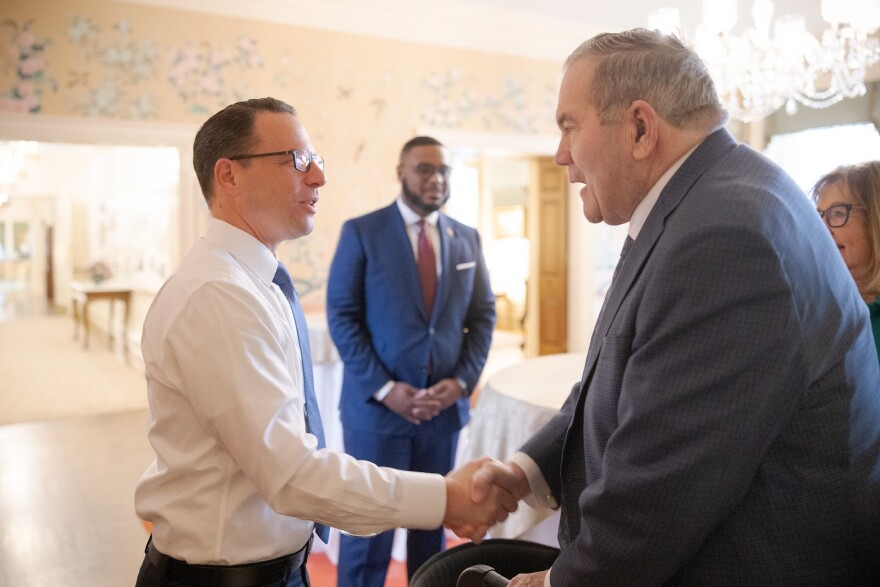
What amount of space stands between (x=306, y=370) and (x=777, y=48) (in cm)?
355

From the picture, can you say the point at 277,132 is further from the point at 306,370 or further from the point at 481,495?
the point at 481,495

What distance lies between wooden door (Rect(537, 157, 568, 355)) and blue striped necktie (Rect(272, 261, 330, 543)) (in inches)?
204

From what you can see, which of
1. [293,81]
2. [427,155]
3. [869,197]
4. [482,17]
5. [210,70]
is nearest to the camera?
[869,197]

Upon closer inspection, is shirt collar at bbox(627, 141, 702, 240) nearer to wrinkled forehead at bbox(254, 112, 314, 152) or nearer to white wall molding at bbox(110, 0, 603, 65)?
wrinkled forehead at bbox(254, 112, 314, 152)

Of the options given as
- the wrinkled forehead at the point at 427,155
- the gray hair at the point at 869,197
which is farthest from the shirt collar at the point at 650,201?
the wrinkled forehead at the point at 427,155

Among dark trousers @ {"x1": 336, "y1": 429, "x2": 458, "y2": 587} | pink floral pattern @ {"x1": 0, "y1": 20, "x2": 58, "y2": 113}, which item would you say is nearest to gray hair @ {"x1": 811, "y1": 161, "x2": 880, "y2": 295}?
dark trousers @ {"x1": 336, "y1": 429, "x2": 458, "y2": 587}

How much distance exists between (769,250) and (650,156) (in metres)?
0.27

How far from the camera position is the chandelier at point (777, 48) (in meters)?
3.46

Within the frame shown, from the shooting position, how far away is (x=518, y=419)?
83.8 inches

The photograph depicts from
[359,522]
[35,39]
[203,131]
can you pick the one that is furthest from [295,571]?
[35,39]

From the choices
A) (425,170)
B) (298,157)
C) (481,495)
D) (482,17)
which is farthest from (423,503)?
(482,17)

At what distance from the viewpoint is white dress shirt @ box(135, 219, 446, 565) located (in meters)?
1.11

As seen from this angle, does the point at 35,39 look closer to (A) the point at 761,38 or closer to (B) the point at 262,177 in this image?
(B) the point at 262,177

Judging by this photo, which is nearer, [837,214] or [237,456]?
[237,456]
